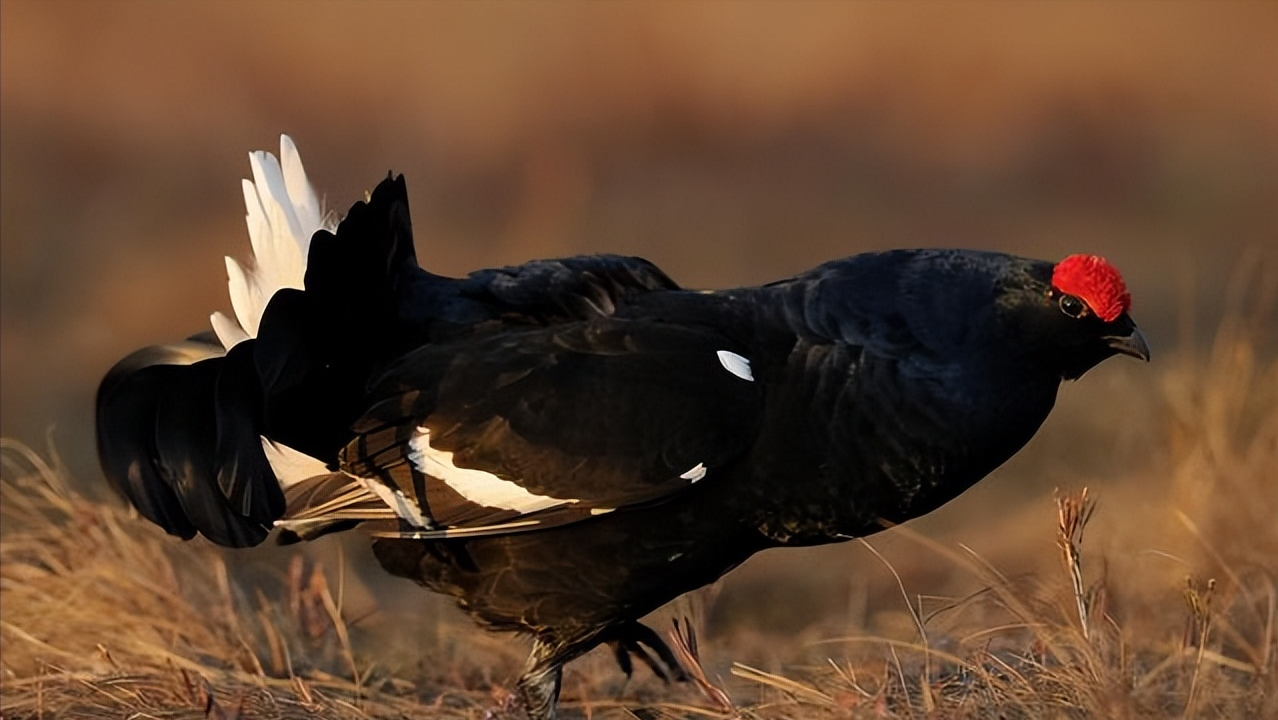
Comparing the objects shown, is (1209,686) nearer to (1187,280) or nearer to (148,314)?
(1187,280)

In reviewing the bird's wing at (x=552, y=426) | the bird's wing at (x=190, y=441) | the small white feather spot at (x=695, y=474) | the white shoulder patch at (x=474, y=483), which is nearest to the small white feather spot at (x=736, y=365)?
the bird's wing at (x=552, y=426)

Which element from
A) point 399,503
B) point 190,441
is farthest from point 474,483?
point 190,441

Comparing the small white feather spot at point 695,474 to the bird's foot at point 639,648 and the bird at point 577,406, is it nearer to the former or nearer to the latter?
the bird at point 577,406

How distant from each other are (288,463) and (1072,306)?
Result: 139 cm

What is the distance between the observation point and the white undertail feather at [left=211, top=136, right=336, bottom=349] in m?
2.90

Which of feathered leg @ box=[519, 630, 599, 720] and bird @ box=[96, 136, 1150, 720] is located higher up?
bird @ box=[96, 136, 1150, 720]

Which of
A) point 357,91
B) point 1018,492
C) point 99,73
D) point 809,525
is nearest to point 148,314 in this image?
point 357,91

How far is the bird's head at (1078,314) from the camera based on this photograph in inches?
104

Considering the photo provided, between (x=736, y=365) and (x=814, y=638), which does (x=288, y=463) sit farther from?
(x=814, y=638)

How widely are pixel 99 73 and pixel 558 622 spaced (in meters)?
6.77

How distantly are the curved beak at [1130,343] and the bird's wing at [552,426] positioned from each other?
0.60 metres

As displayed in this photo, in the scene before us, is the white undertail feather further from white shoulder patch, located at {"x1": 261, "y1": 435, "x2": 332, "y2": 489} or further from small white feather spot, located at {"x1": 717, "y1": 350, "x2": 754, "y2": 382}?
small white feather spot, located at {"x1": 717, "y1": 350, "x2": 754, "y2": 382}

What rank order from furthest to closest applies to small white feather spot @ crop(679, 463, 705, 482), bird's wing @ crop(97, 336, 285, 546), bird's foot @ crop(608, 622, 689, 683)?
1. bird's foot @ crop(608, 622, 689, 683)
2. bird's wing @ crop(97, 336, 285, 546)
3. small white feather spot @ crop(679, 463, 705, 482)

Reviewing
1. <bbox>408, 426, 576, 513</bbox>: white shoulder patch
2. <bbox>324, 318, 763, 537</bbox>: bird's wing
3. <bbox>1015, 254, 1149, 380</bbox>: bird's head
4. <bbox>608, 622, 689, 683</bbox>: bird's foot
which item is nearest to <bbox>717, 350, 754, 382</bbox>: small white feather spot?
<bbox>324, 318, 763, 537</bbox>: bird's wing
